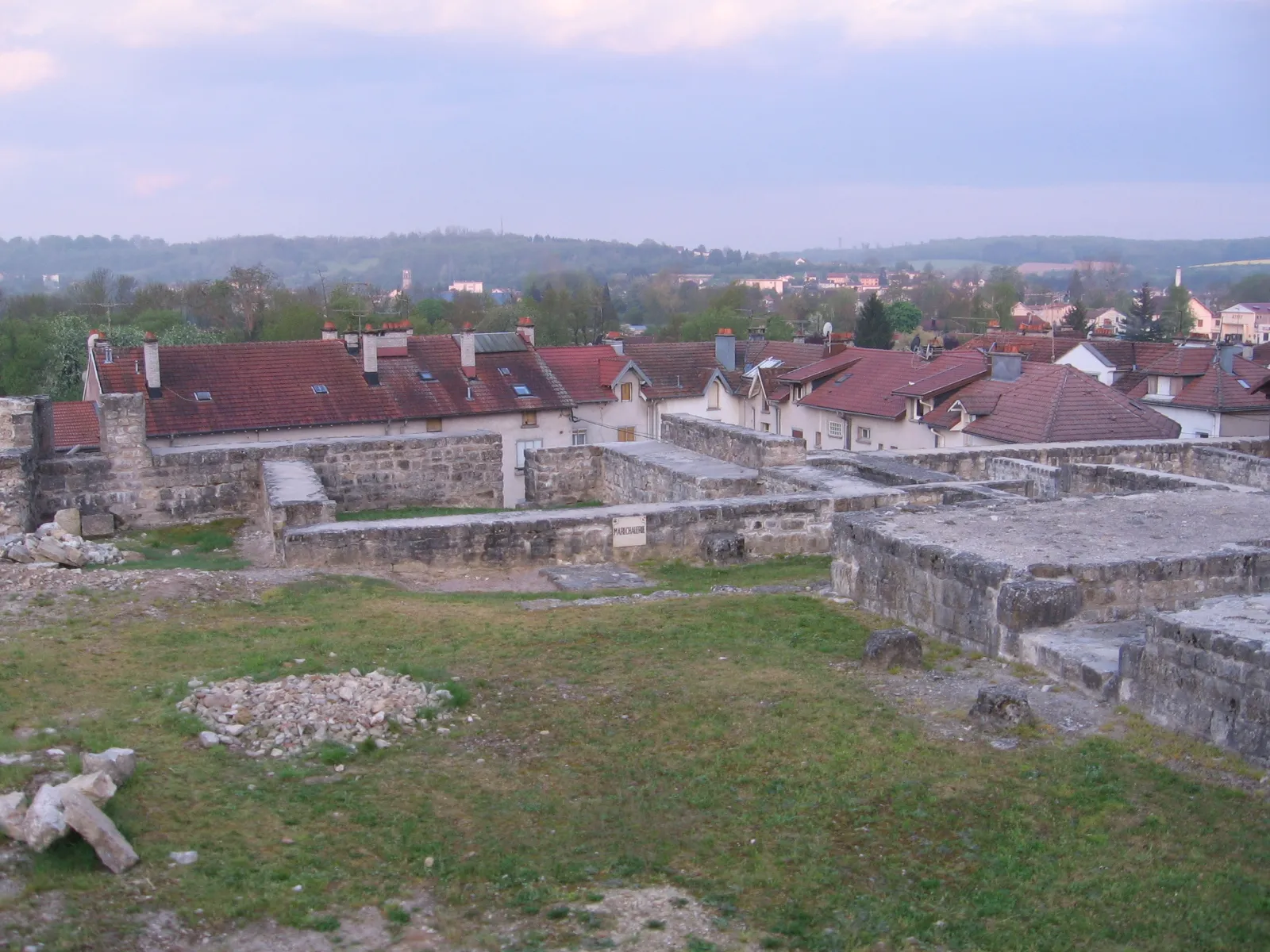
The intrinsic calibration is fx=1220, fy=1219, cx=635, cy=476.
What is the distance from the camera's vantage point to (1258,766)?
7543 millimetres

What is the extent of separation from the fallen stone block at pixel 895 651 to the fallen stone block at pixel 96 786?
5.83m

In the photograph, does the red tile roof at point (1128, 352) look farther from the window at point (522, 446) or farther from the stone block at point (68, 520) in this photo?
the stone block at point (68, 520)

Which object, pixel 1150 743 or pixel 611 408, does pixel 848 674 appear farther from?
pixel 611 408

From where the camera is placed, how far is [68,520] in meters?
17.2

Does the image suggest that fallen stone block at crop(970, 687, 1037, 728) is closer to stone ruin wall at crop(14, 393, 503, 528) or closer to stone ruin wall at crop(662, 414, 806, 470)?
stone ruin wall at crop(662, 414, 806, 470)

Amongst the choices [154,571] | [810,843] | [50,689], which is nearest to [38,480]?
[154,571]

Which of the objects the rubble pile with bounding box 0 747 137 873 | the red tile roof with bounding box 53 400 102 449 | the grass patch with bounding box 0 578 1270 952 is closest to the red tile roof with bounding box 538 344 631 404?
the red tile roof with bounding box 53 400 102 449

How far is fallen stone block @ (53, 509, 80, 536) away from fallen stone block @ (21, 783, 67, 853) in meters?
12.0

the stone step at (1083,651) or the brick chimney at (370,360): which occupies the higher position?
the brick chimney at (370,360)

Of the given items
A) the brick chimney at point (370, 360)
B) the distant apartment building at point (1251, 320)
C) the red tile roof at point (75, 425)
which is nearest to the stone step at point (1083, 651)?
the brick chimney at point (370, 360)

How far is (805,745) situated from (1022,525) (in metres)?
5.37

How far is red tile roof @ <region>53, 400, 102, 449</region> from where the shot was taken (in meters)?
31.1

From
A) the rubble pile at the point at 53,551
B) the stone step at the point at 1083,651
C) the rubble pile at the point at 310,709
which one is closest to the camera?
the rubble pile at the point at 310,709

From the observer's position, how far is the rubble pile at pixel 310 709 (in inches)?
318
